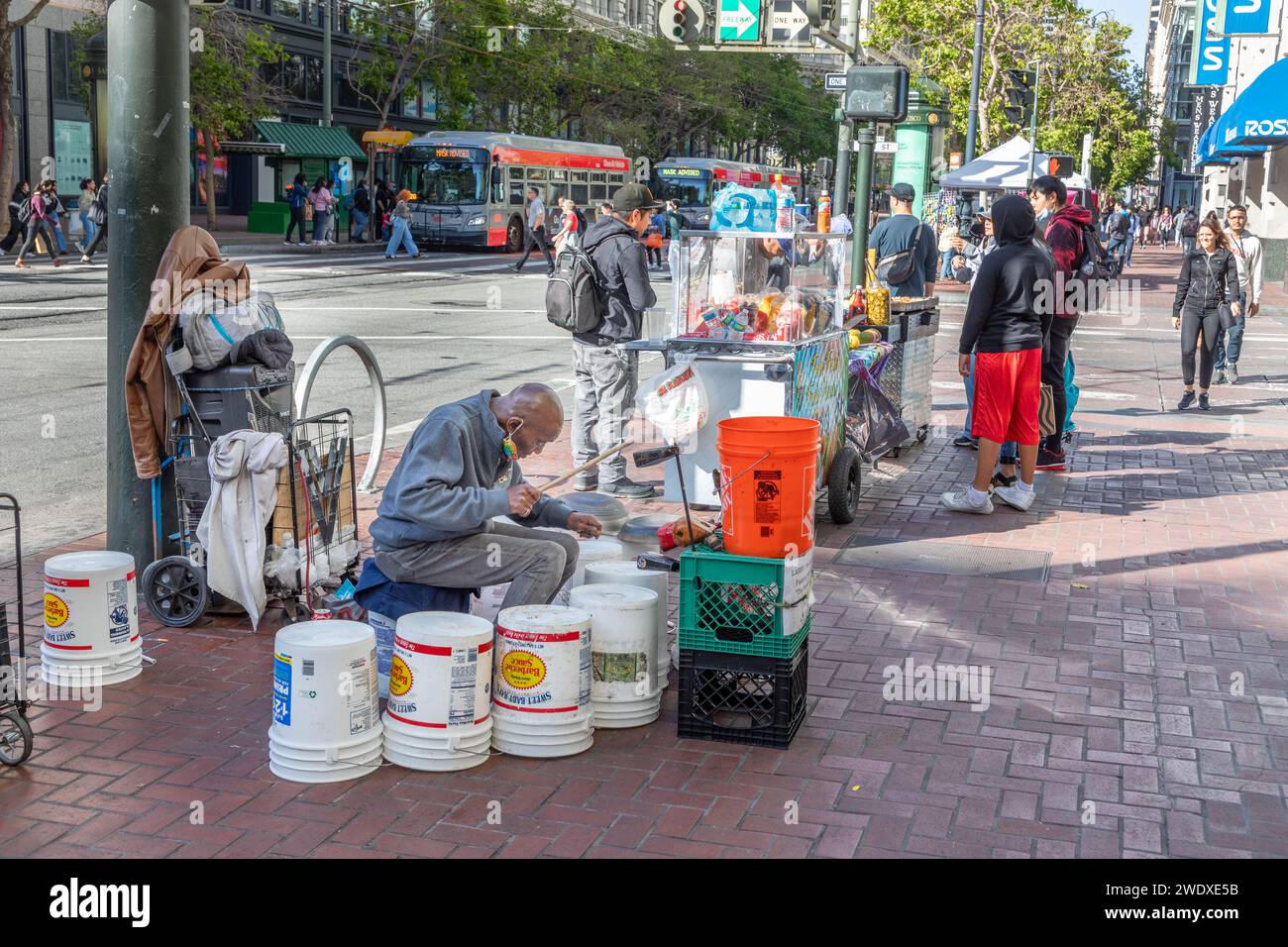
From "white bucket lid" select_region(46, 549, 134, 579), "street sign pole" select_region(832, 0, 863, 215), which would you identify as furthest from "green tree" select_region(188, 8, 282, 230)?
"white bucket lid" select_region(46, 549, 134, 579)

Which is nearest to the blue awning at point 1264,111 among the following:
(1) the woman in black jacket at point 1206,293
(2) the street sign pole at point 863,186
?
(1) the woman in black jacket at point 1206,293

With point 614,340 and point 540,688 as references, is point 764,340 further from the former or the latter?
point 540,688

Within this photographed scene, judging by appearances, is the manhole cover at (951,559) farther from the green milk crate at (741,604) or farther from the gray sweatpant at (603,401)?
the green milk crate at (741,604)

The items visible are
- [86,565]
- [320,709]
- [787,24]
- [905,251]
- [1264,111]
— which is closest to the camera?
[320,709]

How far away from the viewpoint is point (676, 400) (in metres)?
7.55

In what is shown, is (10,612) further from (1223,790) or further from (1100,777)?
(1223,790)

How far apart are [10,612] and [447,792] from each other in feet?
9.18

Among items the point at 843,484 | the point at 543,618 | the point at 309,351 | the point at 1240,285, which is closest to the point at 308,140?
the point at 309,351

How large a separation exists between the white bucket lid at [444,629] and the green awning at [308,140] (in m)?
42.7

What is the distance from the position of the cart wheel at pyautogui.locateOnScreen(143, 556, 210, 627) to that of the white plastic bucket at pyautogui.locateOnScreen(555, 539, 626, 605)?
5.29ft

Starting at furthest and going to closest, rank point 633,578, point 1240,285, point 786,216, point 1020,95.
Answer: point 1020,95 < point 1240,285 < point 786,216 < point 633,578

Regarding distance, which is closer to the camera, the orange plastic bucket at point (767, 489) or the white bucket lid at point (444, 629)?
the white bucket lid at point (444, 629)

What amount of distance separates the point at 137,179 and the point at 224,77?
3151 cm

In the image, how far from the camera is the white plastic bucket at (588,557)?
5.71 m
